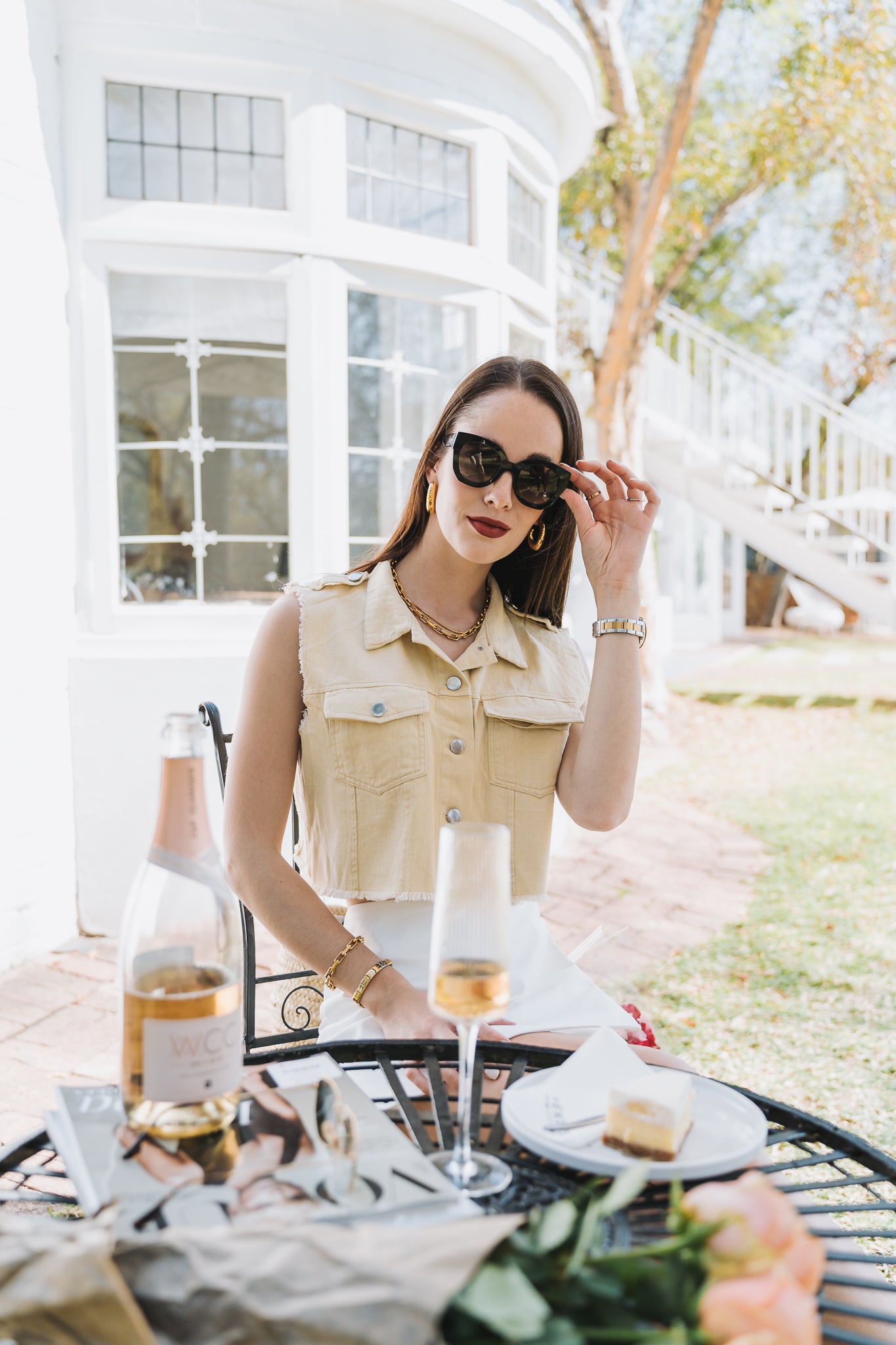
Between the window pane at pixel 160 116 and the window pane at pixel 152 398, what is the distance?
778 mm

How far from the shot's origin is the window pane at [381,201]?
446 cm

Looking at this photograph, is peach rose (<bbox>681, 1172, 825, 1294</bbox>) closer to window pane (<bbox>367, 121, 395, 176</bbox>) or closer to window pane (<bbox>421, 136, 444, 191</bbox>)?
window pane (<bbox>367, 121, 395, 176</bbox>)

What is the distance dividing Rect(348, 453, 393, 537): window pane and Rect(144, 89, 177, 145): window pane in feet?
4.45

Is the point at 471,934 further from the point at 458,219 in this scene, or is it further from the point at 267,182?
the point at 458,219

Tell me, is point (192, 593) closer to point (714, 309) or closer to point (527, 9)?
point (527, 9)

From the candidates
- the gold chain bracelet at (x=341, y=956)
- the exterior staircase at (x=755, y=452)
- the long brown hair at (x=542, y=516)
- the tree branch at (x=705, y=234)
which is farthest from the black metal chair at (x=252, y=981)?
the exterior staircase at (x=755, y=452)

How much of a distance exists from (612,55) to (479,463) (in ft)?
22.8

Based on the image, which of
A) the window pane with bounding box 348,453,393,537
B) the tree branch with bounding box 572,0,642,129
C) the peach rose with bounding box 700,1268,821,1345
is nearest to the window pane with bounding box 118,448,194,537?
the window pane with bounding box 348,453,393,537

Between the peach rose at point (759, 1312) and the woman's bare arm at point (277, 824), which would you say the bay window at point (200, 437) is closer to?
the woman's bare arm at point (277, 824)

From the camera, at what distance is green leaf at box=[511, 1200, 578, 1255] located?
0.77 meters

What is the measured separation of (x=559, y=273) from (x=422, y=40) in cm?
524

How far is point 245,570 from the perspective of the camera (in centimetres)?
439

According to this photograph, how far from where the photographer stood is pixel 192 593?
433 cm

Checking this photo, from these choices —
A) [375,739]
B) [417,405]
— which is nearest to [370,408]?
[417,405]
